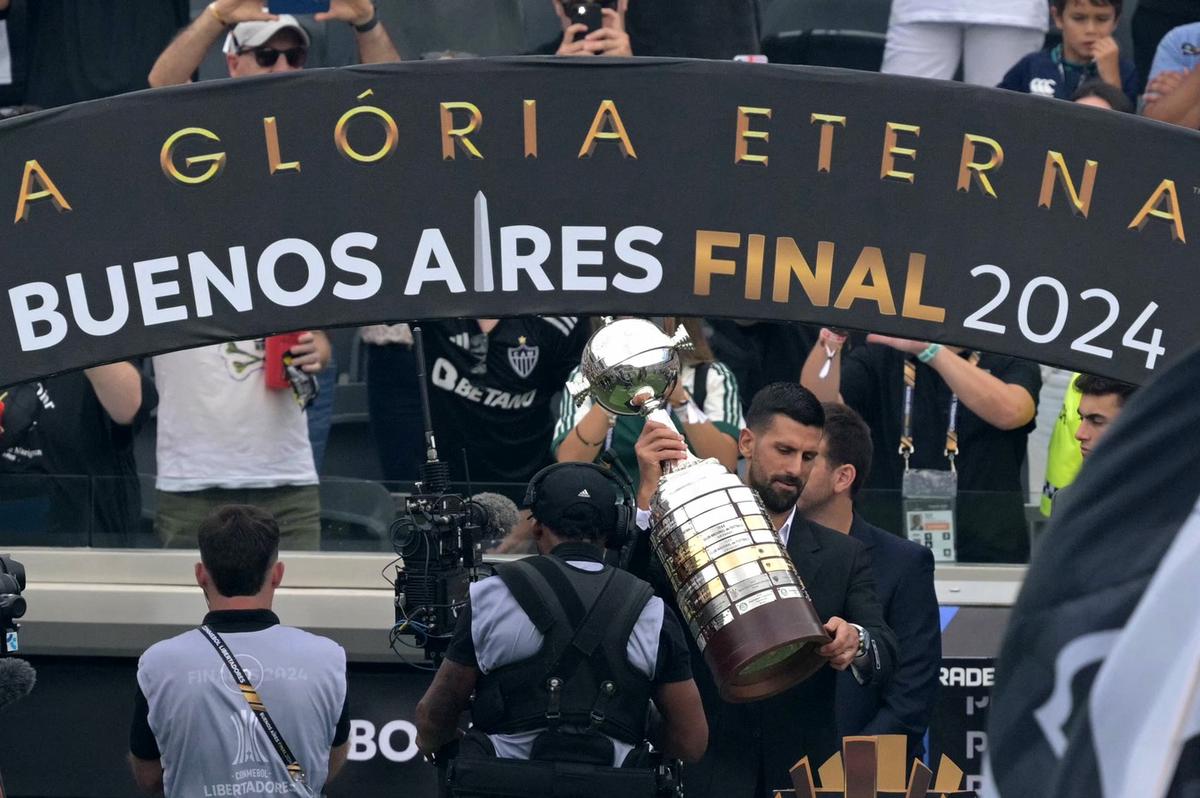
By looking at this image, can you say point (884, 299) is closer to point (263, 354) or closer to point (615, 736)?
point (615, 736)

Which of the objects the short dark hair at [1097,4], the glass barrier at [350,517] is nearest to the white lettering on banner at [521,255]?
the glass barrier at [350,517]

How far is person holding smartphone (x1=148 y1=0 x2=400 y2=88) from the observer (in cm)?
641

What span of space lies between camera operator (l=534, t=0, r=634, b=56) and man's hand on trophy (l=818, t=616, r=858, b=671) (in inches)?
108

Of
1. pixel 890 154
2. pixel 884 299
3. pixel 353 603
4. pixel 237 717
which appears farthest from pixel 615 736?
pixel 353 603

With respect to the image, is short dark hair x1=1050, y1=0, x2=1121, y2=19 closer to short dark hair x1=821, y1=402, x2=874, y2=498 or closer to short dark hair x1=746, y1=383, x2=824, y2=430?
short dark hair x1=821, y1=402, x2=874, y2=498

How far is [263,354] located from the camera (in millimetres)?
6344

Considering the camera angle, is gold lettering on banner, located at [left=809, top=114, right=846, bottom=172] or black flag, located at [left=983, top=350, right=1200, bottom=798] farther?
gold lettering on banner, located at [left=809, top=114, right=846, bottom=172]

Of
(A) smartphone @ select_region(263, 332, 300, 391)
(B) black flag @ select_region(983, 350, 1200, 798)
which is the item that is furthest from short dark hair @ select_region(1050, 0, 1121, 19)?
(B) black flag @ select_region(983, 350, 1200, 798)

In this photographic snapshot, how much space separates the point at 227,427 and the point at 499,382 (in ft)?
3.27

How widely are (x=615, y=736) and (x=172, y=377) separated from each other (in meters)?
2.63

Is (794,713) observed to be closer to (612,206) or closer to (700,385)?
(700,385)

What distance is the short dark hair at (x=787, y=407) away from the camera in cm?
500

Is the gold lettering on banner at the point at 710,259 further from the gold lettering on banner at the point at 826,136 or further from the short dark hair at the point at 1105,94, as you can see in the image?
the short dark hair at the point at 1105,94

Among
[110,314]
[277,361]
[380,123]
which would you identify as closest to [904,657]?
[380,123]
